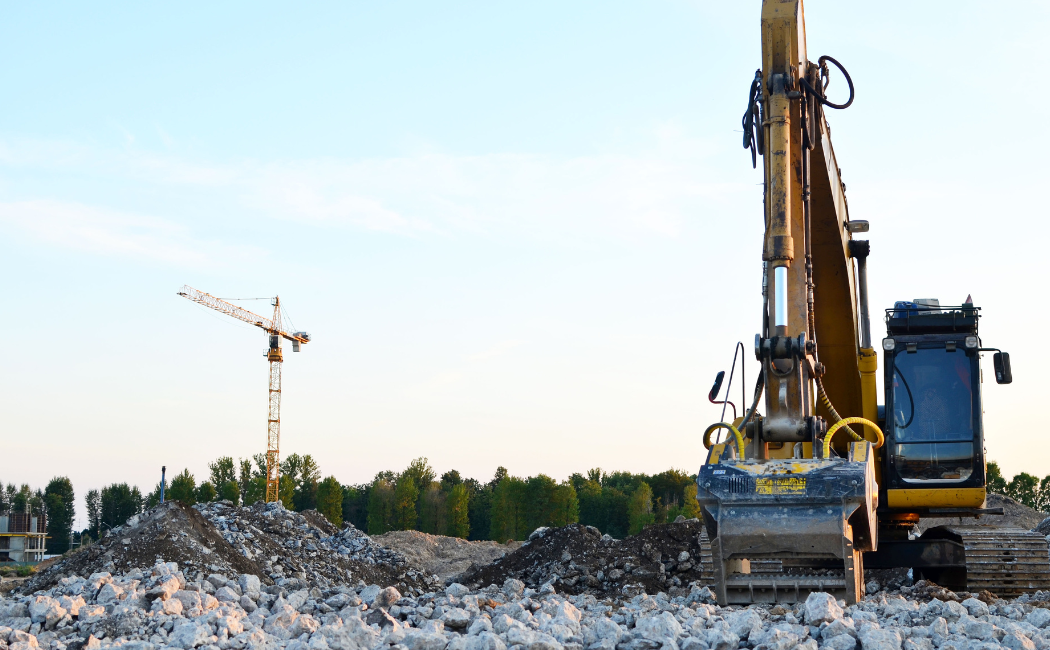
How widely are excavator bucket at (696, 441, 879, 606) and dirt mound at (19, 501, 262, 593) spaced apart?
37.3ft

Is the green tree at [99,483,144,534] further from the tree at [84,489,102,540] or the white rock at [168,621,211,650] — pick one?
the white rock at [168,621,211,650]

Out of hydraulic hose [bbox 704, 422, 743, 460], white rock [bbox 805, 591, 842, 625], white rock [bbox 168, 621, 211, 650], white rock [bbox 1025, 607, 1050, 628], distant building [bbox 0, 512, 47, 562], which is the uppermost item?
hydraulic hose [bbox 704, 422, 743, 460]

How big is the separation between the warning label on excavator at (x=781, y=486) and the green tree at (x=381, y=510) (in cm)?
5814

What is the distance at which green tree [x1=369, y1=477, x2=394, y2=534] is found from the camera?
213 ft

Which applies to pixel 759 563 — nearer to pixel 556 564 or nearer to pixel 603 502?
pixel 556 564

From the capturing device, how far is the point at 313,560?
22.8 m

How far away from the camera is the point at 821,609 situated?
26.5 feet

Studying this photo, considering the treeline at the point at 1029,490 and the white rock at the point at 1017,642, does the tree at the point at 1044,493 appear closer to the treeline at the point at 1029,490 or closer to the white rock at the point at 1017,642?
the treeline at the point at 1029,490

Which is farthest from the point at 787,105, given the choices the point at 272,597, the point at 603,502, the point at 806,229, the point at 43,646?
the point at 603,502

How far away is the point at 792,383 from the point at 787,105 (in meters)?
2.75

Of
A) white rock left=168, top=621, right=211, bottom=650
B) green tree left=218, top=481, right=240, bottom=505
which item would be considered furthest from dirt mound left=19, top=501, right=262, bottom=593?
green tree left=218, top=481, right=240, bottom=505

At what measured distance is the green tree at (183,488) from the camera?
7275cm

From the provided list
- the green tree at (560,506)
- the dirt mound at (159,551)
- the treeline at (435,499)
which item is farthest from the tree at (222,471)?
the dirt mound at (159,551)

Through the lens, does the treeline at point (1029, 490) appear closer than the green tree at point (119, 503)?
Yes
